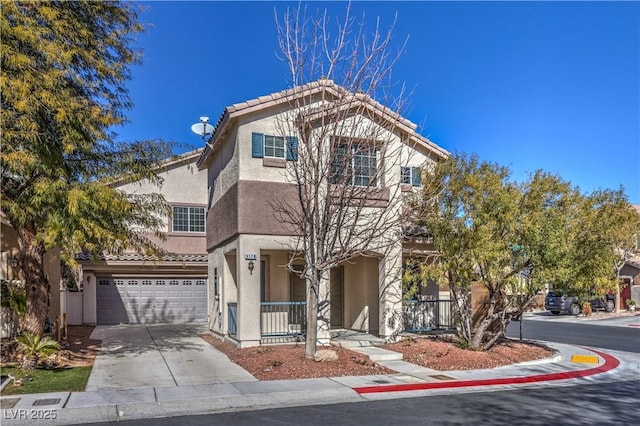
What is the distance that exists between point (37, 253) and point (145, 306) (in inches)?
414

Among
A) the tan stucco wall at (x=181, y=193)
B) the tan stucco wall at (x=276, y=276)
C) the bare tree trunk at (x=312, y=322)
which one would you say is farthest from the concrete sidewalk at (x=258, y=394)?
the tan stucco wall at (x=181, y=193)

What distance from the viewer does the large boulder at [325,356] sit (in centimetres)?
1216

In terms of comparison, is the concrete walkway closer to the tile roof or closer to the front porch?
the front porch

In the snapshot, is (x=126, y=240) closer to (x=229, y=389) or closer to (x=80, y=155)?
(x=80, y=155)

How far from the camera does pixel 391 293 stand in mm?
15617

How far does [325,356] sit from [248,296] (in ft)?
10.9

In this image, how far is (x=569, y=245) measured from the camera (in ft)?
41.9

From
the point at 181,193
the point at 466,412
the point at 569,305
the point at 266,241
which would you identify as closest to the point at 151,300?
the point at 181,193

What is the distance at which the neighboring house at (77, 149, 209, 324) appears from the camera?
2253 cm

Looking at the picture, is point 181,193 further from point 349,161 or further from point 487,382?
point 487,382

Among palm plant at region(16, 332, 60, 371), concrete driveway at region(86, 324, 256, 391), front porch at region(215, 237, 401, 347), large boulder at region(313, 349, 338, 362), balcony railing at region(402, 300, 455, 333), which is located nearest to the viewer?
concrete driveway at region(86, 324, 256, 391)

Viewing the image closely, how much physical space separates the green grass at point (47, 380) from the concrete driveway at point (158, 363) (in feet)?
0.79

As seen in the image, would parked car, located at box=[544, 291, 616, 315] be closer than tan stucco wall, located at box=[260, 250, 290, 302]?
No

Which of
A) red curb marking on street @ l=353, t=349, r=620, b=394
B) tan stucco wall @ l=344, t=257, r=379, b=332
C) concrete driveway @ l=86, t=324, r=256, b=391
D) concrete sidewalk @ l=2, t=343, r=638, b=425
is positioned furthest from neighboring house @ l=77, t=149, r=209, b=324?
red curb marking on street @ l=353, t=349, r=620, b=394
